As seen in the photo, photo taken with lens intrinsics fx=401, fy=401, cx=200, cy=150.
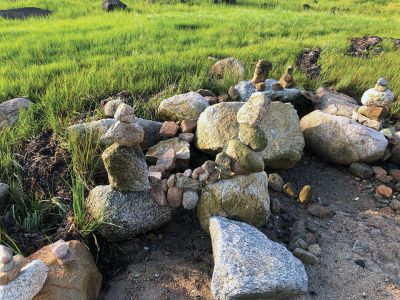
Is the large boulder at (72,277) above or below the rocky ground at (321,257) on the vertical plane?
above

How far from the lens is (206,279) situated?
2.98 metres

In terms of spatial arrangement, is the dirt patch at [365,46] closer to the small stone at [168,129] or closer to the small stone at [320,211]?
the small stone at [320,211]

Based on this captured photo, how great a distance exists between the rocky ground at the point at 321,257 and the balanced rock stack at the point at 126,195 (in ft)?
0.57

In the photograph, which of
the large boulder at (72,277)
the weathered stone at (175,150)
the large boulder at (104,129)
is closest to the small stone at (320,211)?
the weathered stone at (175,150)

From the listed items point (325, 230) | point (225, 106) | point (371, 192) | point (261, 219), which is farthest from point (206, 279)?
point (371, 192)

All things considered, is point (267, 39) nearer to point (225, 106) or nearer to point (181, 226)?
point (225, 106)

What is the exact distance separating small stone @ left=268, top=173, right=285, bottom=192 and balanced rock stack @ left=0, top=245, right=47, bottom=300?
214 centimetres

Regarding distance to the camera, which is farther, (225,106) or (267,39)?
(267,39)

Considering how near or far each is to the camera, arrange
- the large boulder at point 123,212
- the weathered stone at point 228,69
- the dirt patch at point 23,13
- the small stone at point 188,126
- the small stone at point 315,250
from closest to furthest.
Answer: the large boulder at point 123,212 → the small stone at point 315,250 → the small stone at point 188,126 → the weathered stone at point 228,69 → the dirt patch at point 23,13

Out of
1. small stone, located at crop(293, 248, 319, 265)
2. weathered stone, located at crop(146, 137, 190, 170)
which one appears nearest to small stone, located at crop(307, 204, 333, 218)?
small stone, located at crop(293, 248, 319, 265)

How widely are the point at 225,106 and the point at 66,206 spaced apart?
1.68 meters

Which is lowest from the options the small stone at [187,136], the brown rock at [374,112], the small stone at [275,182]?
the small stone at [275,182]

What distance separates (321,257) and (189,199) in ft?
3.75

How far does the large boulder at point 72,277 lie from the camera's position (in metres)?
2.57
